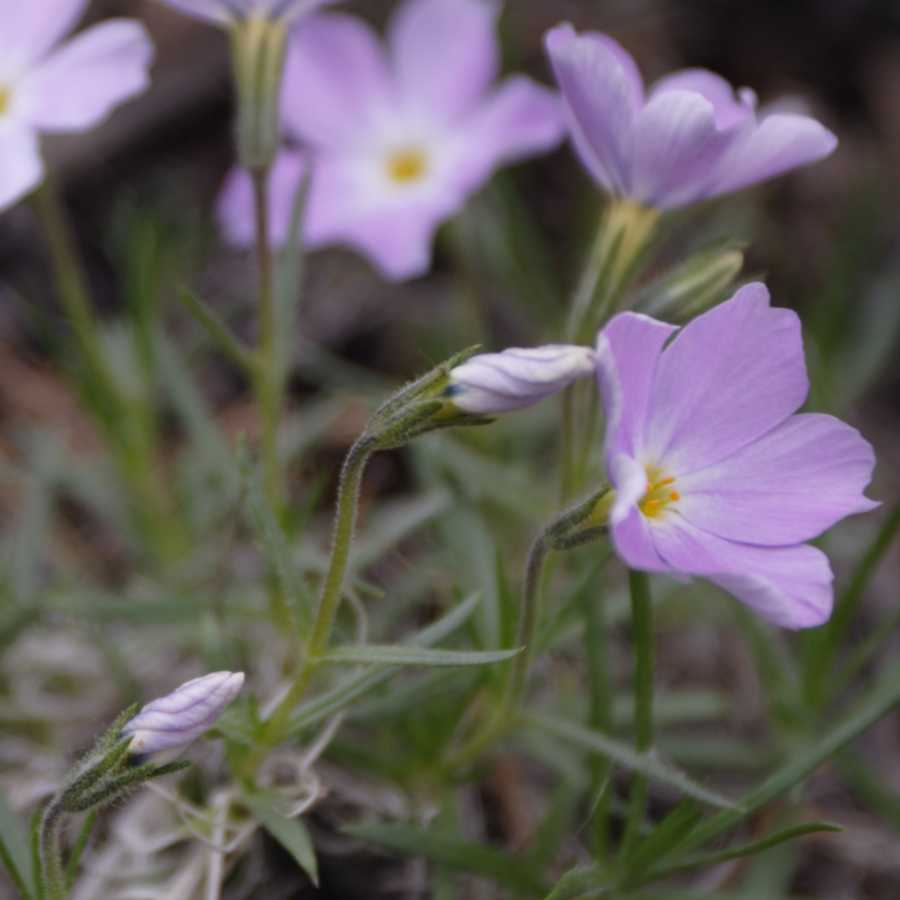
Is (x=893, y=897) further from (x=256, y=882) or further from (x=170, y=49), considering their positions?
(x=170, y=49)

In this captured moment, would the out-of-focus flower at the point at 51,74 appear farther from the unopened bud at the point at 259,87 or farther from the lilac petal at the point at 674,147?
the lilac petal at the point at 674,147

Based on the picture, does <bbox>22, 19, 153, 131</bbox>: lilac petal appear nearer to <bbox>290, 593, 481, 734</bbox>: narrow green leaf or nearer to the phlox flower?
the phlox flower

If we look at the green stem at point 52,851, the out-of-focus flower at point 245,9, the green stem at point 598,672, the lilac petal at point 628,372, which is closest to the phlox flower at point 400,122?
the out-of-focus flower at point 245,9

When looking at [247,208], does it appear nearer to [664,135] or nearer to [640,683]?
[664,135]

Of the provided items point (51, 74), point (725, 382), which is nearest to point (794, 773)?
point (725, 382)

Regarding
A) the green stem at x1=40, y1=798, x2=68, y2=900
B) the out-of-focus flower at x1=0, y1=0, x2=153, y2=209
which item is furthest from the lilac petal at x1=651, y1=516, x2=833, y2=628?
the out-of-focus flower at x1=0, y1=0, x2=153, y2=209

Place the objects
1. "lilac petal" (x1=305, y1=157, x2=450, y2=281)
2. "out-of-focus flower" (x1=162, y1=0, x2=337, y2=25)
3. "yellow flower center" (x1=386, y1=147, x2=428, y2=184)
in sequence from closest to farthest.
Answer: "out-of-focus flower" (x1=162, y1=0, x2=337, y2=25), "lilac petal" (x1=305, y1=157, x2=450, y2=281), "yellow flower center" (x1=386, y1=147, x2=428, y2=184)

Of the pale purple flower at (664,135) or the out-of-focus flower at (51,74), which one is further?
the out-of-focus flower at (51,74)
